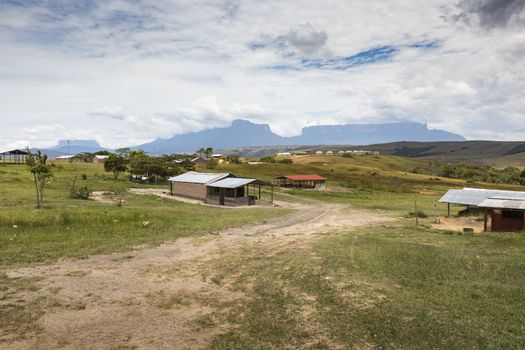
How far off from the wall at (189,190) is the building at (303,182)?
28403 mm

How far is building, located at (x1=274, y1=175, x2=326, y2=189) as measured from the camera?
82500 millimetres

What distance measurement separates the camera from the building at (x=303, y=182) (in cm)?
8250

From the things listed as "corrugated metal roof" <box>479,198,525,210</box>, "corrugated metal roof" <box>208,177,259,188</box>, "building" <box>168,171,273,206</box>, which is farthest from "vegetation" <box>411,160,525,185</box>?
"corrugated metal roof" <box>208,177,259,188</box>

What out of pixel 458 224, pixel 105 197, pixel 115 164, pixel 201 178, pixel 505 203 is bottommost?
pixel 458 224

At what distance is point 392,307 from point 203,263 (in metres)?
10.0

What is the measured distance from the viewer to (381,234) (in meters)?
30.1

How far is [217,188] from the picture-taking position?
5462cm

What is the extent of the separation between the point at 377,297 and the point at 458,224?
1089 inches

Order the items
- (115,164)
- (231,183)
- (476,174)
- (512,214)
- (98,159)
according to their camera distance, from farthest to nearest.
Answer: (98,159) < (476,174) < (115,164) < (231,183) < (512,214)

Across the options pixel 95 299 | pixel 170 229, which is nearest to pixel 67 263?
pixel 95 299

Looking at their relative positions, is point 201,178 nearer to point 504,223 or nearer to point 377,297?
point 504,223

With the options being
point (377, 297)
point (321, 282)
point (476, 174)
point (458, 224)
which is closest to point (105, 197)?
point (321, 282)

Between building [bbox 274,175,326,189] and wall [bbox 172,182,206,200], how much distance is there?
28.4m

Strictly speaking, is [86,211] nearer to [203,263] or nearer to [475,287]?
[203,263]
